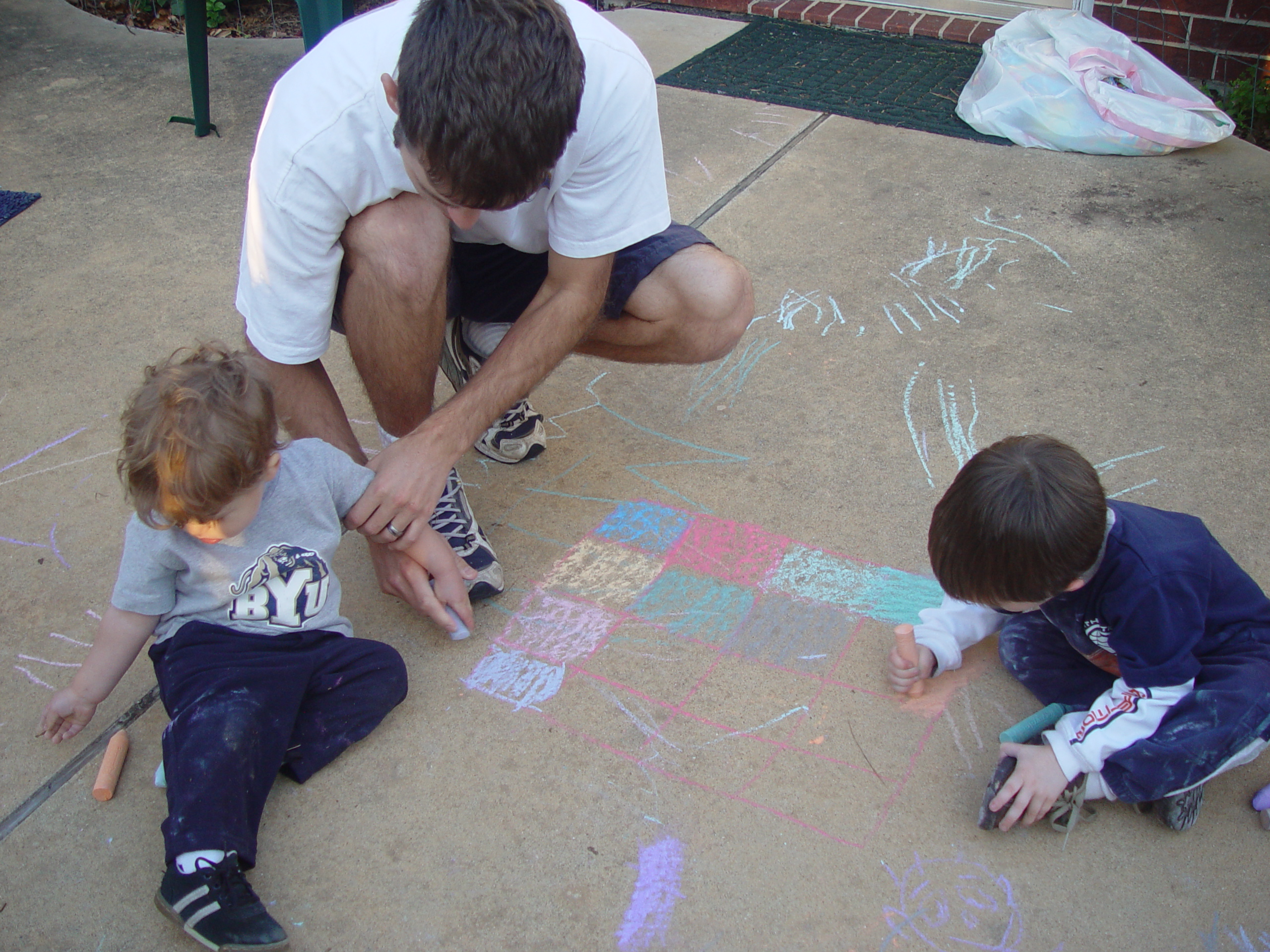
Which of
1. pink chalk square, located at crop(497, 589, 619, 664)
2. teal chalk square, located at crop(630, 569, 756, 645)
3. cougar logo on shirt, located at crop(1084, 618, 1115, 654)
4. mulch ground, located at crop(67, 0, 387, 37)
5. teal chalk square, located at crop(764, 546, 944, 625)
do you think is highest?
mulch ground, located at crop(67, 0, 387, 37)

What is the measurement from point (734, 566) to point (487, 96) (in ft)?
2.86

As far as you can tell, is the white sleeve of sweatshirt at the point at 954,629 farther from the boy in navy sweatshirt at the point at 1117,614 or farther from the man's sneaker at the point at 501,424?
the man's sneaker at the point at 501,424

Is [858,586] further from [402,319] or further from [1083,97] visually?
[1083,97]

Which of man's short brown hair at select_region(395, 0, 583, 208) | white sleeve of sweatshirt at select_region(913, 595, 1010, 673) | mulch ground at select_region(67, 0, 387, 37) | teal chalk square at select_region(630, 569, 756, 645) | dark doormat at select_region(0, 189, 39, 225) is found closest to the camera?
man's short brown hair at select_region(395, 0, 583, 208)

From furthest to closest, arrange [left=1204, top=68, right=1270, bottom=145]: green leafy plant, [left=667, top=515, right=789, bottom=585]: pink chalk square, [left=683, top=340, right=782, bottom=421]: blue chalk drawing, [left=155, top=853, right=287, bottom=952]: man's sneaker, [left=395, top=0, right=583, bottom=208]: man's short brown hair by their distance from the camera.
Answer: [left=1204, top=68, right=1270, bottom=145]: green leafy plant → [left=683, top=340, right=782, bottom=421]: blue chalk drawing → [left=667, top=515, right=789, bottom=585]: pink chalk square → [left=395, top=0, right=583, bottom=208]: man's short brown hair → [left=155, top=853, right=287, bottom=952]: man's sneaker

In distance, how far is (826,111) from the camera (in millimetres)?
3379

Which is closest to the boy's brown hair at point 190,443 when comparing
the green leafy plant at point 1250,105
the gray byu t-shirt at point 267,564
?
the gray byu t-shirt at point 267,564

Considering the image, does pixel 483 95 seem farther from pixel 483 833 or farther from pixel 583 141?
pixel 483 833

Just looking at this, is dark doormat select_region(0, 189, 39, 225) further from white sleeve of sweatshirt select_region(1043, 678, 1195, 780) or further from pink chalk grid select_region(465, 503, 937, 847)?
white sleeve of sweatshirt select_region(1043, 678, 1195, 780)

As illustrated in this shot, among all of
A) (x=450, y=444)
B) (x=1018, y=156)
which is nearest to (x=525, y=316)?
(x=450, y=444)

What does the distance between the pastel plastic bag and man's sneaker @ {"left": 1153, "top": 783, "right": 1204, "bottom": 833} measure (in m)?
2.38

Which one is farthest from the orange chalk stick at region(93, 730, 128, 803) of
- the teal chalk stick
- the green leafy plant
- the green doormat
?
the green leafy plant

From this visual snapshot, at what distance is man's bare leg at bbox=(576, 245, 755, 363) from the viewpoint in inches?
73.7

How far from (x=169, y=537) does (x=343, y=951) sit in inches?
23.0
